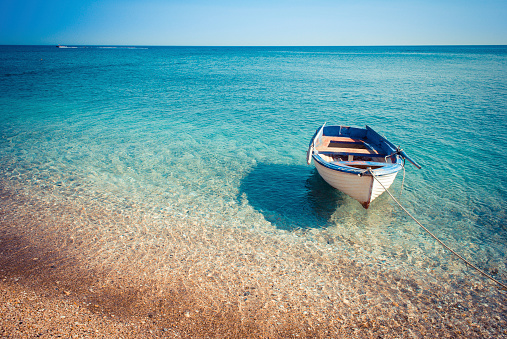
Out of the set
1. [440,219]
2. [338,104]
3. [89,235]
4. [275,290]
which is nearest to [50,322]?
[89,235]

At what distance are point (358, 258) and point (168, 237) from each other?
4.65 meters

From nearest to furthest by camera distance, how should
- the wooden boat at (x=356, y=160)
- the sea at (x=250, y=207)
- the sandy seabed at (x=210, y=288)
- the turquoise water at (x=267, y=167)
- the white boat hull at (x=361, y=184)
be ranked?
the sandy seabed at (x=210, y=288), the sea at (x=250, y=207), the white boat hull at (x=361, y=184), the wooden boat at (x=356, y=160), the turquoise water at (x=267, y=167)

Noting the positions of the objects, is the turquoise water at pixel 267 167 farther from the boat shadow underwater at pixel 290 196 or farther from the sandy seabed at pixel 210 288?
the sandy seabed at pixel 210 288

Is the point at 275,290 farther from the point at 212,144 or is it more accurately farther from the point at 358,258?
the point at 212,144

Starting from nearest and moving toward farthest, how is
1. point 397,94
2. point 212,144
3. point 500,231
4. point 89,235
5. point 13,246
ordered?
1. point 13,246
2. point 89,235
3. point 500,231
4. point 212,144
5. point 397,94

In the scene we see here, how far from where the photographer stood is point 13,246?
634 cm

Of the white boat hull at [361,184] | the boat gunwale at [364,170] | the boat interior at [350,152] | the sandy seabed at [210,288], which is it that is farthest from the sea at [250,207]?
the boat interior at [350,152]

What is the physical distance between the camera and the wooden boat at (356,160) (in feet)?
24.0

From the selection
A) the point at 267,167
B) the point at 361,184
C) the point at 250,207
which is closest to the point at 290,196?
the point at 250,207

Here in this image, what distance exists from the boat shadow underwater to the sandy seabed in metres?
0.84

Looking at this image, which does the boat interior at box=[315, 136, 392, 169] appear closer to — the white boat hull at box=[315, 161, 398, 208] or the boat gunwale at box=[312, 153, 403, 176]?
the boat gunwale at box=[312, 153, 403, 176]

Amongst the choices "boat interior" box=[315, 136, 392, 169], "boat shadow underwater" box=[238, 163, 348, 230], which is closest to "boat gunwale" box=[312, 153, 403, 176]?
"boat interior" box=[315, 136, 392, 169]

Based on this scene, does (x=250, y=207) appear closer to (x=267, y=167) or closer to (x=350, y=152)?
(x=267, y=167)

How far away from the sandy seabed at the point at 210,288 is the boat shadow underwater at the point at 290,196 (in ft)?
2.76
